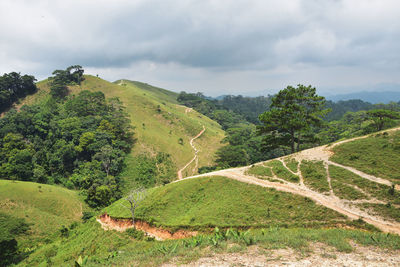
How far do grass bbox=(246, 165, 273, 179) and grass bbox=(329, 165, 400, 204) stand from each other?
6.79m

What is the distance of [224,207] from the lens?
798 inches

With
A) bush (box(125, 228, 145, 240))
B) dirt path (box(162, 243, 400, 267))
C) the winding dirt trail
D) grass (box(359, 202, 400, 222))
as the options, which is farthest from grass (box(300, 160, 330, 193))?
bush (box(125, 228, 145, 240))

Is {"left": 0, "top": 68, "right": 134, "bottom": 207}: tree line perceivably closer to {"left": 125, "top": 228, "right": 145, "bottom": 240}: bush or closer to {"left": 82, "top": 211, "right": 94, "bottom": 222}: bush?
{"left": 82, "top": 211, "right": 94, "bottom": 222}: bush

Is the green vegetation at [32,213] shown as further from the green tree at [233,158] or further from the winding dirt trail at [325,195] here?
the green tree at [233,158]

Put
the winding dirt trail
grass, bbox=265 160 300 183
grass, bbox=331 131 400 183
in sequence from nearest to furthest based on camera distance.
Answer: the winding dirt trail → grass, bbox=331 131 400 183 → grass, bbox=265 160 300 183

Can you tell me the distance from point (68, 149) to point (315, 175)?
180 feet

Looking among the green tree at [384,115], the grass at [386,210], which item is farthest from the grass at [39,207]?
the green tree at [384,115]

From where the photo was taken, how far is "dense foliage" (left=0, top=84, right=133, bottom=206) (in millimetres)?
44094

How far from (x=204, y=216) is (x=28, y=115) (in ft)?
216

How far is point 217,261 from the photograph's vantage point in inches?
363

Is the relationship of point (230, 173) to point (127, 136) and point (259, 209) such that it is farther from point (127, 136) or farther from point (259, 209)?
point (127, 136)

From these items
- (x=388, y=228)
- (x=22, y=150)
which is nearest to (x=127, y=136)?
(x=22, y=150)

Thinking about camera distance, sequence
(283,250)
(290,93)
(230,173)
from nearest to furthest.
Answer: (283,250), (230,173), (290,93)

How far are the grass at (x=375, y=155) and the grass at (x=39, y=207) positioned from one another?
43607 millimetres
